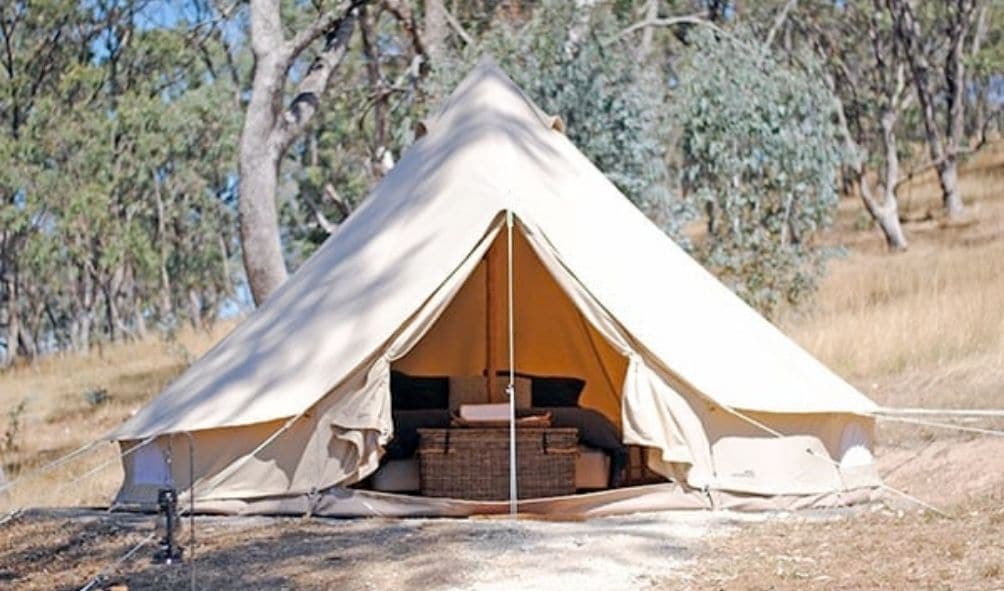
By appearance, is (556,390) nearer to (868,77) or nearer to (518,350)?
(518,350)

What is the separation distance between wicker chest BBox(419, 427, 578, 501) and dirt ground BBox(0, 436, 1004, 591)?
0.88 m

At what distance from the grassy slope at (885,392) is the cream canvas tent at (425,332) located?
2.24 ft

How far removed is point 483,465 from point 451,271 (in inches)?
42.2

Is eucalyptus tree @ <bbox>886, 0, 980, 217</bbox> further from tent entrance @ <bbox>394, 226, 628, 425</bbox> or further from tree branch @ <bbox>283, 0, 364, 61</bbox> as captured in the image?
tent entrance @ <bbox>394, 226, 628, 425</bbox>

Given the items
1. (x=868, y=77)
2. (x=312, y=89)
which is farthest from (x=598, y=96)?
(x=868, y=77)

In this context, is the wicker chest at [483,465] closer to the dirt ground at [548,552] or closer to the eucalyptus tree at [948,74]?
the dirt ground at [548,552]

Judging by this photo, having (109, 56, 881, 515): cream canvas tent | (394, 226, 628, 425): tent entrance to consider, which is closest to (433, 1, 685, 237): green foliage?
(394, 226, 628, 425): tent entrance

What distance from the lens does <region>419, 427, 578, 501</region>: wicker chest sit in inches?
327

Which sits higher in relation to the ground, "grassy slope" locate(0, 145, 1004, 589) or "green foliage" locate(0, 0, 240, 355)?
"green foliage" locate(0, 0, 240, 355)

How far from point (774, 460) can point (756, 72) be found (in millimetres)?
7304

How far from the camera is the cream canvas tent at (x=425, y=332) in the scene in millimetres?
7570

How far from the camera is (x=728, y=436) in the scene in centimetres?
768

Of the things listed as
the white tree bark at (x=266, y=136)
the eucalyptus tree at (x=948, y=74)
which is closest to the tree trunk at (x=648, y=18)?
the eucalyptus tree at (x=948, y=74)

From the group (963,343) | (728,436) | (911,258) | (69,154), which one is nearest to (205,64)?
(69,154)
